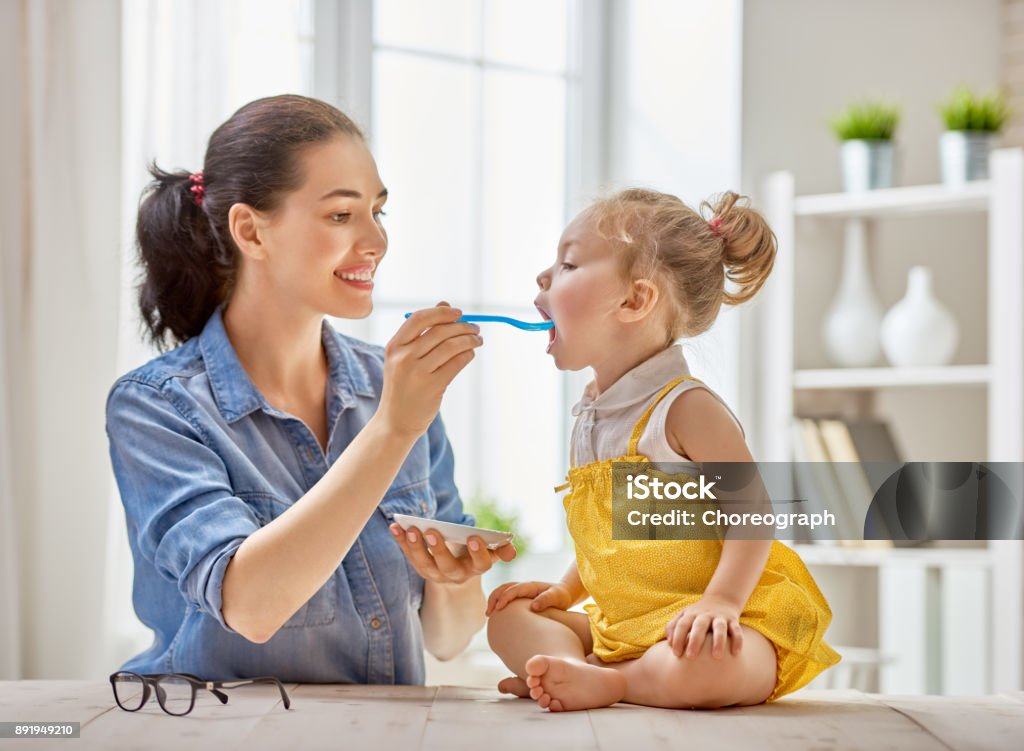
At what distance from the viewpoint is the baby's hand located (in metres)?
1.30

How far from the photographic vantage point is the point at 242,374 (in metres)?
1.43

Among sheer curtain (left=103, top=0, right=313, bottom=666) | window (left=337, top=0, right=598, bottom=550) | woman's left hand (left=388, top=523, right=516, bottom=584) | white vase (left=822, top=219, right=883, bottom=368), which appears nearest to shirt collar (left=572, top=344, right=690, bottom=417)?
woman's left hand (left=388, top=523, right=516, bottom=584)

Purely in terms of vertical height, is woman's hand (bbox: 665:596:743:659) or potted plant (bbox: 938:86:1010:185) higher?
potted plant (bbox: 938:86:1010:185)

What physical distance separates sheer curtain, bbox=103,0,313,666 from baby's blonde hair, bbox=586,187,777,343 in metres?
1.11

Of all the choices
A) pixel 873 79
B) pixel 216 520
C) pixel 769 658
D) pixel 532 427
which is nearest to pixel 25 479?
pixel 216 520

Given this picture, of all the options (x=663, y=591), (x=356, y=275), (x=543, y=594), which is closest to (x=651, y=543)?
(x=663, y=591)

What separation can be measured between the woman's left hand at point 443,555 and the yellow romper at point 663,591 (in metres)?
0.11

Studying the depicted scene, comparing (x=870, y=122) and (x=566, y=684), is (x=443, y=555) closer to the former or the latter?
(x=566, y=684)

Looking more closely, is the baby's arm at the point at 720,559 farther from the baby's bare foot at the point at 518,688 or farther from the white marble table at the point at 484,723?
the baby's bare foot at the point at 518,688

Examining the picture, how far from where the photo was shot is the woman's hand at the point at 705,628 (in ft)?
3.53

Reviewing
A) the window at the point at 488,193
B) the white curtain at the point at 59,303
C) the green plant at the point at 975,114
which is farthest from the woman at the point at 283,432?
the green plant at the point at 975,114

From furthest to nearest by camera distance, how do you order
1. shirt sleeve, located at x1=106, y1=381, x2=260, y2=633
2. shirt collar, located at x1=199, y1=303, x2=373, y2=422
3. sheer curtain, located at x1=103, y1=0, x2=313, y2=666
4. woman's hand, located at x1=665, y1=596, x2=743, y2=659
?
sheer curtain, located at x1=103, y1=0, x2=313, y2=666, shirt collar, located at x1=199, y1=303, x2=373, y2=422, shirt sleeve, located at x1=106, y1=381, x2=260, y2=633, woman's hand, located at x1=665, y1=596, x2=743, y2=659

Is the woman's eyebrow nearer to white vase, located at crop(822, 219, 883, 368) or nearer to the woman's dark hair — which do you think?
the woman's dark hair

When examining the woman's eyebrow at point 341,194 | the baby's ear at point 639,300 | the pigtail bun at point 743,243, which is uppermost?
the woman's eyebrow at point 341,194
